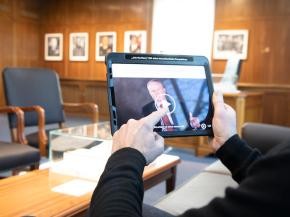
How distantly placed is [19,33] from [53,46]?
2.48 ft

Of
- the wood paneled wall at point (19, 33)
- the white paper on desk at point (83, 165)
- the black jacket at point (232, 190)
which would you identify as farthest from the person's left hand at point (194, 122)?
the wood paneled wall at point (19, 33)

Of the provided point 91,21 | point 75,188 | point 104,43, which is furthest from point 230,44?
point 75,188

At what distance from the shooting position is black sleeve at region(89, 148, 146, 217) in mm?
670

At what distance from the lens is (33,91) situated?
3.08 metres

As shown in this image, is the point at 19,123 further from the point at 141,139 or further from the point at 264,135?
the point at 141,139

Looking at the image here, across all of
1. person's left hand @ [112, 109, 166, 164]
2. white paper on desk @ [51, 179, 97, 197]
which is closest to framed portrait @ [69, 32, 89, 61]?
white paper on desk @ [51, 179, 97, 197]

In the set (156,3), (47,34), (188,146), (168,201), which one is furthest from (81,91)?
(168,201)

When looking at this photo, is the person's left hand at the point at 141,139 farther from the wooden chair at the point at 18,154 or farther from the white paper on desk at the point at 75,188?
the wooden chair at the point at 18,154

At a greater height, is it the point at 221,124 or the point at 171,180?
the point at 221,124

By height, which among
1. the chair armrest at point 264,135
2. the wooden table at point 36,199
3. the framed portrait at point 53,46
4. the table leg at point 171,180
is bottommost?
the table leg at point 171,180

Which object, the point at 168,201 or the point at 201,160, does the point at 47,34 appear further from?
the point at 168,201

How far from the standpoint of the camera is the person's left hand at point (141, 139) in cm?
77

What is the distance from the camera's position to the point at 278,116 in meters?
5.62

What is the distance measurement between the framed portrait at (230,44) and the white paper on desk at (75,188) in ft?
15.2
